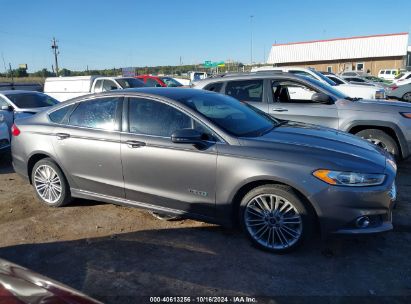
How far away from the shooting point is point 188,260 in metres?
3.67

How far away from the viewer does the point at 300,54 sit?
49969 mm

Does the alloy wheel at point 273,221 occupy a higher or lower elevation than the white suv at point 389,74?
lower

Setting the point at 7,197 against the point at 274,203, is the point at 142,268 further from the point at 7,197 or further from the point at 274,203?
the point at 7,197

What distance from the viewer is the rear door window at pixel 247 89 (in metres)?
6.94

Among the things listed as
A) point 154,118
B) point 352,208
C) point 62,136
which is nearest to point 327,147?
point 352,208

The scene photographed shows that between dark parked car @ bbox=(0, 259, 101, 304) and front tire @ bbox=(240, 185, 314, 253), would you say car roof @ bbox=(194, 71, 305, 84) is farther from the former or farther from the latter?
dark parked car @ bbox=(0, 259, 101, 304)

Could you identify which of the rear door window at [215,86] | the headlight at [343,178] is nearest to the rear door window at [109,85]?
the rear door window at [215,86]

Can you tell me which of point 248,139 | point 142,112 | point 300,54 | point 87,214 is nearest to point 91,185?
point 87,214

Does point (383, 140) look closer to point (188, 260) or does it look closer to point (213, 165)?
point (213, 165)

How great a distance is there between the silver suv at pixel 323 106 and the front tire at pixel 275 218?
3.26m

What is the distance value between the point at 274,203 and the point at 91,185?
231 cm

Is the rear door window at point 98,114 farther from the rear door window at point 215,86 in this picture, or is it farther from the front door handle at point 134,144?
the rear door window at point 215,86

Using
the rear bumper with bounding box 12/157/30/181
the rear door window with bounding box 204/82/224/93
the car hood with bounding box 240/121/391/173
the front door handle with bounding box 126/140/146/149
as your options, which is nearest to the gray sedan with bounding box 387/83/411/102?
the rear door window with bounding box 204/82/224/93

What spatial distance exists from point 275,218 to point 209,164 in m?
0.85
